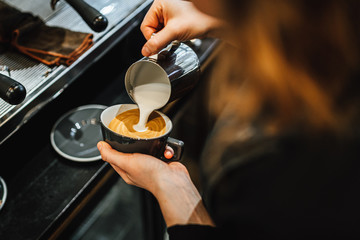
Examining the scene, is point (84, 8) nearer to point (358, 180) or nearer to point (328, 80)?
point (328, 80)

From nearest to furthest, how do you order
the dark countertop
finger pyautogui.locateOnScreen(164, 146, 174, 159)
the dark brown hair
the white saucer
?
the dark brown hair < finger pyautogui.locateOnScreen(164, 146, 174, 159) < the dark countertop < the white saucer

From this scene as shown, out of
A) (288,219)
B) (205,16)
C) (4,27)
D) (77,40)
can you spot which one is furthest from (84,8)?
(288,219)

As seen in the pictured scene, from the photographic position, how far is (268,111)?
5.34ft

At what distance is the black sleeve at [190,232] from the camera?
1015 mm

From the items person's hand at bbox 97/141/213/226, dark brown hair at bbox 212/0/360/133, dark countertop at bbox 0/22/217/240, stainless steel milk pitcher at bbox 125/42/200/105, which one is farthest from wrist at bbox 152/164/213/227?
dark brown hair at bbox 212/0/360/133

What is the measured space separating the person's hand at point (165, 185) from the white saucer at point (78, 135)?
1.09 ft

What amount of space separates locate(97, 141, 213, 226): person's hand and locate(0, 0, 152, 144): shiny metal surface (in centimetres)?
33

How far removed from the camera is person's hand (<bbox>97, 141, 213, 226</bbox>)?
1.06 metres

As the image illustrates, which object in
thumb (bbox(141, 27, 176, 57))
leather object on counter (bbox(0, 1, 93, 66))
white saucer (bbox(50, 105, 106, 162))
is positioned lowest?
white saucer (bbox(50, 105, 106, 162))

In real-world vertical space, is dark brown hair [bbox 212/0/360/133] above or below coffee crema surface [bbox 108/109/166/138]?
above

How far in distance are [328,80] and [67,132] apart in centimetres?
110

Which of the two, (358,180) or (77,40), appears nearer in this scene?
(358,180)

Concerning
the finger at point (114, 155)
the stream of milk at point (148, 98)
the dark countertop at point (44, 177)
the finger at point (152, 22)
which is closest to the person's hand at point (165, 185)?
the finger at point (114, 155)

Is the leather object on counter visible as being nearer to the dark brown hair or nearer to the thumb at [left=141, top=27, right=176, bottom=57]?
the thumb at [left=141, top=27, right=176, bottom=57]
